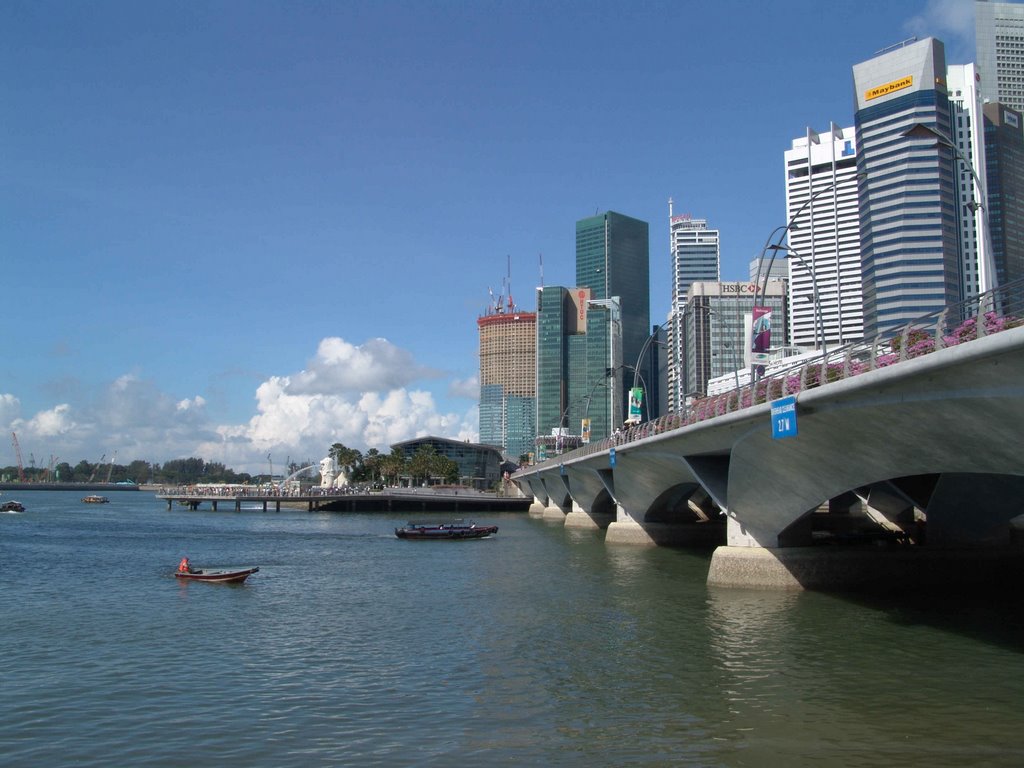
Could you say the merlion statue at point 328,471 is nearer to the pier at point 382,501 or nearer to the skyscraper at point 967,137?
the pier at point 382,501

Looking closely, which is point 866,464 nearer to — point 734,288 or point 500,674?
point 500,674

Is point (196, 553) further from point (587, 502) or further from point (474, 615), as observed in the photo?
point (587, 502)

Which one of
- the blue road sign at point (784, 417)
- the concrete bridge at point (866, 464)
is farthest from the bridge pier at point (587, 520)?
the blue road sign at point (784, 417)

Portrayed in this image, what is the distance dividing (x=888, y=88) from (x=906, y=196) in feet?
92.6

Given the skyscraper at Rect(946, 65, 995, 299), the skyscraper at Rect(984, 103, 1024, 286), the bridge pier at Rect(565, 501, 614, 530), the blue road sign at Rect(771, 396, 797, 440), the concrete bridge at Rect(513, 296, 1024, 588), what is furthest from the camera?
the skyscraper at Rect(984, 103, 1024, 286)

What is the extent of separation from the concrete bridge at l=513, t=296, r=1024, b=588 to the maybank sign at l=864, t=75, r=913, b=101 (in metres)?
147

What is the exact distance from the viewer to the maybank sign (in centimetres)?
18150

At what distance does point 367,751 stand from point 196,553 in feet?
168

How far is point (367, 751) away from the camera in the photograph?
17.4 m

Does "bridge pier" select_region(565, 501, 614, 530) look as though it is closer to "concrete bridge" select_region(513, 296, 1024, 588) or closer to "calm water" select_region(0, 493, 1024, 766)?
"concrete bridge" select_region(513, 296, 1024, 588)

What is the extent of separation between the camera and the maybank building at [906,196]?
6742 inches

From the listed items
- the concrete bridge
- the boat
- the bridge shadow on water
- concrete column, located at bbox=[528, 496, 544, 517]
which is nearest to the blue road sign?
the concrete bridge

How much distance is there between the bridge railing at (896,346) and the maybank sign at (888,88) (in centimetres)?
16847

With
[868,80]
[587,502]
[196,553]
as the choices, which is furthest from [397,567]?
[868,80]
